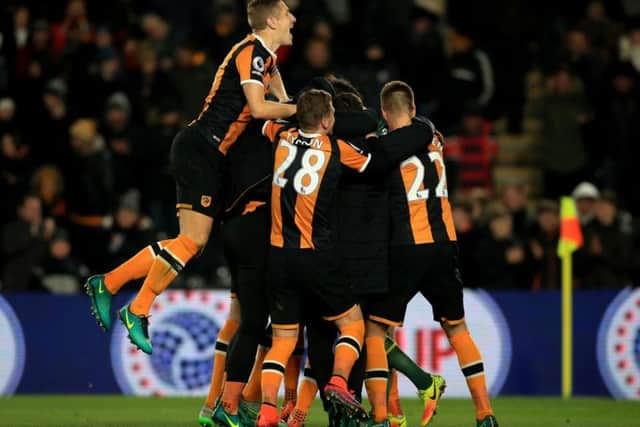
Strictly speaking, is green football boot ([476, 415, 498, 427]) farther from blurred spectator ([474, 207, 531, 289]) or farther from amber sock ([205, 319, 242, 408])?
blurred spectator ([474, 207, 531, 289])

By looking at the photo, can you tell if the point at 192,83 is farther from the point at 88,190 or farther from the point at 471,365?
the point at 471,365

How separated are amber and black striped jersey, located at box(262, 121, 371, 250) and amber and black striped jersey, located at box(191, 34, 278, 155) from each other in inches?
16.4

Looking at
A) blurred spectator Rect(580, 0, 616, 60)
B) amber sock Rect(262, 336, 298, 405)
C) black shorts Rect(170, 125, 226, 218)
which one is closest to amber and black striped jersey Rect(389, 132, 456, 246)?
amber sock Rect(262, 336, 298, 405)

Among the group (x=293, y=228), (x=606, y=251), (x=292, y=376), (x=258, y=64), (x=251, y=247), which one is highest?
(x=258, y=64)

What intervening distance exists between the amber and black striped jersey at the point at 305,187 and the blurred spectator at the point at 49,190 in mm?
6547

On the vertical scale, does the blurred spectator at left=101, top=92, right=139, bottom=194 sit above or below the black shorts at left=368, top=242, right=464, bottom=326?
above

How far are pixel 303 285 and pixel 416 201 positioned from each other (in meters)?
1.02

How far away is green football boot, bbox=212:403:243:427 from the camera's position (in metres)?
10.2

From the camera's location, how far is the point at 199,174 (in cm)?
1029

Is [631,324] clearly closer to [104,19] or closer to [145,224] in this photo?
[145,224]

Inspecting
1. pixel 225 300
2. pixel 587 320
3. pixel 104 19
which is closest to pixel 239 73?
pixel 225 300

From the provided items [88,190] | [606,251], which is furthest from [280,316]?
[88,190]

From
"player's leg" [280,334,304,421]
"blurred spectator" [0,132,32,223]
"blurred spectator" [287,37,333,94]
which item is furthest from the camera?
"blurred spectator" [287,37,333,94]

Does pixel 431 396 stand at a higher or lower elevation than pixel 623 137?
lower
